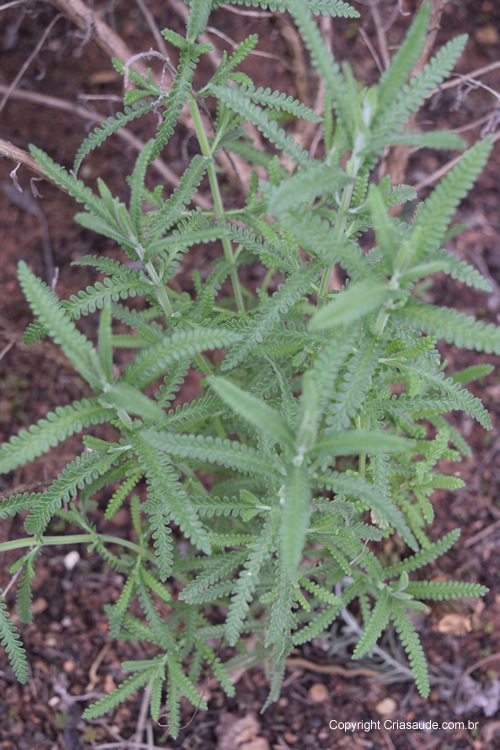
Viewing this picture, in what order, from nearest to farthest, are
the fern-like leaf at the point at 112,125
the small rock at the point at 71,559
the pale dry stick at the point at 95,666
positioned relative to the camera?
the fern-like leaf at the point at 112,125 → the pale dry stick at the point at 95,666 → the small rock at the point at 71,559

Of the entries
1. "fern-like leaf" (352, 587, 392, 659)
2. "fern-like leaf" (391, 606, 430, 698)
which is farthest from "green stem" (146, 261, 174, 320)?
"fern-like leaf" (391, 606, 430, 698)

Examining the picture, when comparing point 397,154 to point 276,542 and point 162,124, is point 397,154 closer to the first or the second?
point 162,124

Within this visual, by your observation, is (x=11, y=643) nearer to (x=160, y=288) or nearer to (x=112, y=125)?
→ (x=160, y=288)

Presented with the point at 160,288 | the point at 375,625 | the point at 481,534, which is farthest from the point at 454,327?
the point at 481,534

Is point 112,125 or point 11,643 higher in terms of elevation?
point 112,125

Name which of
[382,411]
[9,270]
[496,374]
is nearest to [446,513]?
[496,374]

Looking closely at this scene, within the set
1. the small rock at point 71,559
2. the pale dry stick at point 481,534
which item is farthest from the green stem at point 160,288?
the pale dry stick at point 481,534

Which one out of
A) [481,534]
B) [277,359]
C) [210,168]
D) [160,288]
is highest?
[210,168]

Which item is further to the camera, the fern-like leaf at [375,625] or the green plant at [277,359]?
the fern-like leaf at [375,625]

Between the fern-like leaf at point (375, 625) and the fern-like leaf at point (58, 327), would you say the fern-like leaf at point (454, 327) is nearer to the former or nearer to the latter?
the fern-like leaf at point (58, 327)
